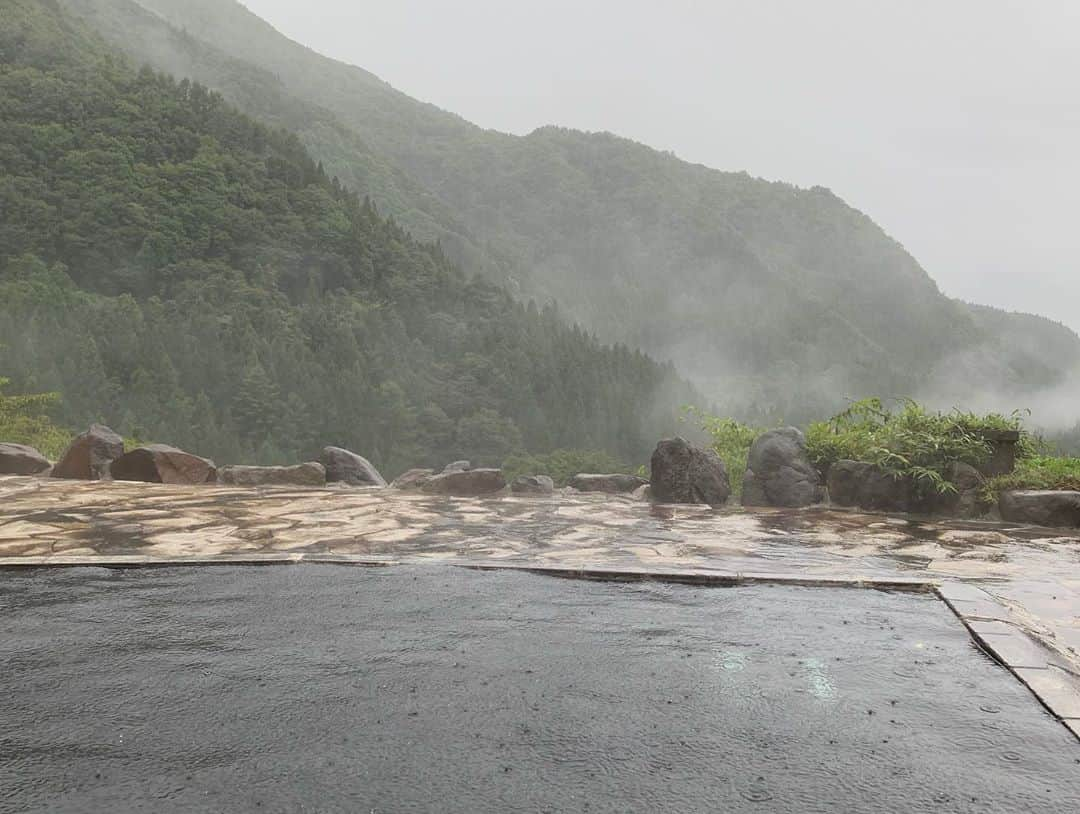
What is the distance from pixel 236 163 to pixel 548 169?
88.7 meters

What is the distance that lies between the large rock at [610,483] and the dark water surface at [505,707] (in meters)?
7.70

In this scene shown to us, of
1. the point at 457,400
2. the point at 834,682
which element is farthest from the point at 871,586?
the point at 457,400

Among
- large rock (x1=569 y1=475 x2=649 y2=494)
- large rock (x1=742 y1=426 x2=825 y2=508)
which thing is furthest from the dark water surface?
large rock (x1=569 y1=475 x2=649 y2=494)

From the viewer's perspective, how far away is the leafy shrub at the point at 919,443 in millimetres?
9242

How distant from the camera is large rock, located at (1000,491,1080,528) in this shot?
8180mm

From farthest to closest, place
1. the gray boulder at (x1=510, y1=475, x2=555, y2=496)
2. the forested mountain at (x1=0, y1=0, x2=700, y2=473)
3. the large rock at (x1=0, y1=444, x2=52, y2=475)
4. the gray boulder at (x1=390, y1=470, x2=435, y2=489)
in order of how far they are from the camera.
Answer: the forested mountain at (x1=0, y1=0, x2=700, y2=473), the large rock at (x1=0, y1=444, x2=52, y2=475), the gray boulder at (x1=390, y1=470, x2=435, y2=489), the gray boulder at (x1=510, y1=475, x2=555, y2=496)

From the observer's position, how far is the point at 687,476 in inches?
418

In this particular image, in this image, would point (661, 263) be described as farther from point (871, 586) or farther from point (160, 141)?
point (871, 586)

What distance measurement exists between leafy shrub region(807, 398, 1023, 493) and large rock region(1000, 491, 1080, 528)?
66 centimetres

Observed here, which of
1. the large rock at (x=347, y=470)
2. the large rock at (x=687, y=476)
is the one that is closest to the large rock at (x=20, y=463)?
the large rock at (x=347, y=470)

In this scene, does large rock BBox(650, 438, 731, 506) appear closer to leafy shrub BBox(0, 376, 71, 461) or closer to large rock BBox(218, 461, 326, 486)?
large rock BBox(218, 461, 326, 486)

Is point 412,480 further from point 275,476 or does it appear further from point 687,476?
point 687,476

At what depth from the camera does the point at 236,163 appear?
68.8 m

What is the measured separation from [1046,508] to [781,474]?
2751mm
